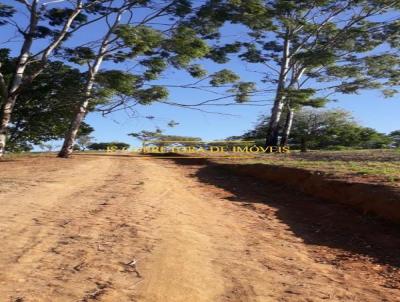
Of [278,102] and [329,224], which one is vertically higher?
[278,102]

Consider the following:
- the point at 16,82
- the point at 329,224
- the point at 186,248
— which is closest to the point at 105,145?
the point at 16,82

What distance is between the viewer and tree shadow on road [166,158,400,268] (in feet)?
21.1

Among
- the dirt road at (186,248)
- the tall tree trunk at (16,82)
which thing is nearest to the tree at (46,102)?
the tall tree trunk at (16,82)

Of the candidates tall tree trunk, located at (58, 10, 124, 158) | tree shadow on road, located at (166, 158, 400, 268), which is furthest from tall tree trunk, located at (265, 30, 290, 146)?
tree shadow on road, located at (166, 158, 400, 268)

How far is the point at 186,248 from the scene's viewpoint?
19.2 ft

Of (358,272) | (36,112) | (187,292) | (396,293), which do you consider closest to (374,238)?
(358,272)

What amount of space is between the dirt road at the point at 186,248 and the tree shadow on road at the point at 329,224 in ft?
0.05

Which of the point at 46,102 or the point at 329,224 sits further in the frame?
the point at 46,102

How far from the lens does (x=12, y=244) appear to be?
5.75m

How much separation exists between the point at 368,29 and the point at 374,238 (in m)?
21.2

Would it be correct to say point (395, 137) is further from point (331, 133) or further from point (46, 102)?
point (46, 102)

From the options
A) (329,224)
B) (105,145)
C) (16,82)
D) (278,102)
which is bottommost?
(329,224)

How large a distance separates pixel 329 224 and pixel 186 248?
291 cm

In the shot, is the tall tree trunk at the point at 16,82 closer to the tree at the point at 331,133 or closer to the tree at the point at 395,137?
the tree at the point at 331,133
